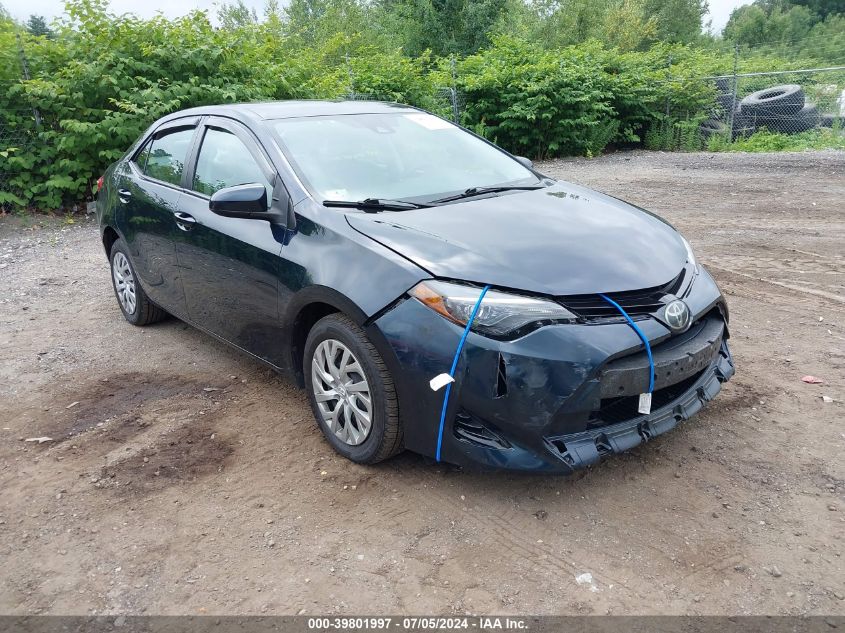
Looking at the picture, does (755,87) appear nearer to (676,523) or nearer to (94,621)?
(676,523)

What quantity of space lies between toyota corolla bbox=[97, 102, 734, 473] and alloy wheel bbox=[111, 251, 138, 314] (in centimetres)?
111

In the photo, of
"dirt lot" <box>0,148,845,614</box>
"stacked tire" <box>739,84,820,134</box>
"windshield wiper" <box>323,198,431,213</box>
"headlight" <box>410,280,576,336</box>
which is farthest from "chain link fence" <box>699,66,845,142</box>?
"headlight" <box>410,280,576,336</box>

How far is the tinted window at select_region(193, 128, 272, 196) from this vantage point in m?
3.93

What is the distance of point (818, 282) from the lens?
227 inches

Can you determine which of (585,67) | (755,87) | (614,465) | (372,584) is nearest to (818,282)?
(614,465)

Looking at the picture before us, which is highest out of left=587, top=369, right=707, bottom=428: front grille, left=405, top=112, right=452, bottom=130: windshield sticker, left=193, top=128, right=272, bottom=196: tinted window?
left=405, top=112, right=452, bottom=130: windshield sticker

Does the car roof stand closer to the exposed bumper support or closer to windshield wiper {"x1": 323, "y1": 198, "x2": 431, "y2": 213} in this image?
windshield wiper {"x1": 323, "y1": 198, "x2": 431, "y2": 213}

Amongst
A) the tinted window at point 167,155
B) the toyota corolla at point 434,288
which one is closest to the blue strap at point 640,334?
the toyota corolla at point 434,288

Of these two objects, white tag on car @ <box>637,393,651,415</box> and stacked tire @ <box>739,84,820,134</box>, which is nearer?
white tag on car @ <box>637,393,651,415</box>

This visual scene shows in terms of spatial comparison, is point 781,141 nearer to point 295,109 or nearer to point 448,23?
point 295,109

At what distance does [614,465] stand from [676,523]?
1.54ft

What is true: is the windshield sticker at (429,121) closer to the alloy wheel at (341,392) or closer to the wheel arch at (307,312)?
the wheel arch at (307,312)

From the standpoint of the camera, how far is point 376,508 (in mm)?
3098

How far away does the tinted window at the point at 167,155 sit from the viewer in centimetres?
461
